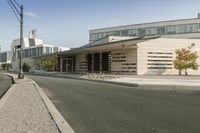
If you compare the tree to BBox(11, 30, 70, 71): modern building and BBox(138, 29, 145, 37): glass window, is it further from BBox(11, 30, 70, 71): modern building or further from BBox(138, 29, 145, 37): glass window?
BBox(11, 30, 70, 71): modern building

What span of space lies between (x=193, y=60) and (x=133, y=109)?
40.6 meters

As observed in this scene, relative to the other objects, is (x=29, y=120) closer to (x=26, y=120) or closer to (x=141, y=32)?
(x=26, y=120)

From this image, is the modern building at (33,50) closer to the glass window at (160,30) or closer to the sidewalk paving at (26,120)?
the glass window at (160,30)

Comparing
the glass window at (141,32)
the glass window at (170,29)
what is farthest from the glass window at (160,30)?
the glass window at (141,32)

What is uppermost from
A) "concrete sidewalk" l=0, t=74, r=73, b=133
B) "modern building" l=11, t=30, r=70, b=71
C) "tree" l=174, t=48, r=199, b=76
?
"modern building" l=11, t=30, r=70, b=71

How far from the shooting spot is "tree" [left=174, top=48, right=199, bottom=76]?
49.7 m

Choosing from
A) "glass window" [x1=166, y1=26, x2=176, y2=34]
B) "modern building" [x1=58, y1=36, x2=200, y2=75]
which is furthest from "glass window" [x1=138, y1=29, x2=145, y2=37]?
"modern building" [x1=58, y1=36, x2=200, y2=75]

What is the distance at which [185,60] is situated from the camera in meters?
50.4

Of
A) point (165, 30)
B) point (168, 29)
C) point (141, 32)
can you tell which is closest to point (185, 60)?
point (168, 29)

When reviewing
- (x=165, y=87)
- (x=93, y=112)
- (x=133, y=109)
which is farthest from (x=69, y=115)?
(x=165, y=87)

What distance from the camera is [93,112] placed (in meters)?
11.1

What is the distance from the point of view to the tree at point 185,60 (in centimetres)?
4969

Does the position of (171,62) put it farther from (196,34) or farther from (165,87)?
(196,34)

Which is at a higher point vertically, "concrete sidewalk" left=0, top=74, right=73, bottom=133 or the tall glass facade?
the tall glass facade
